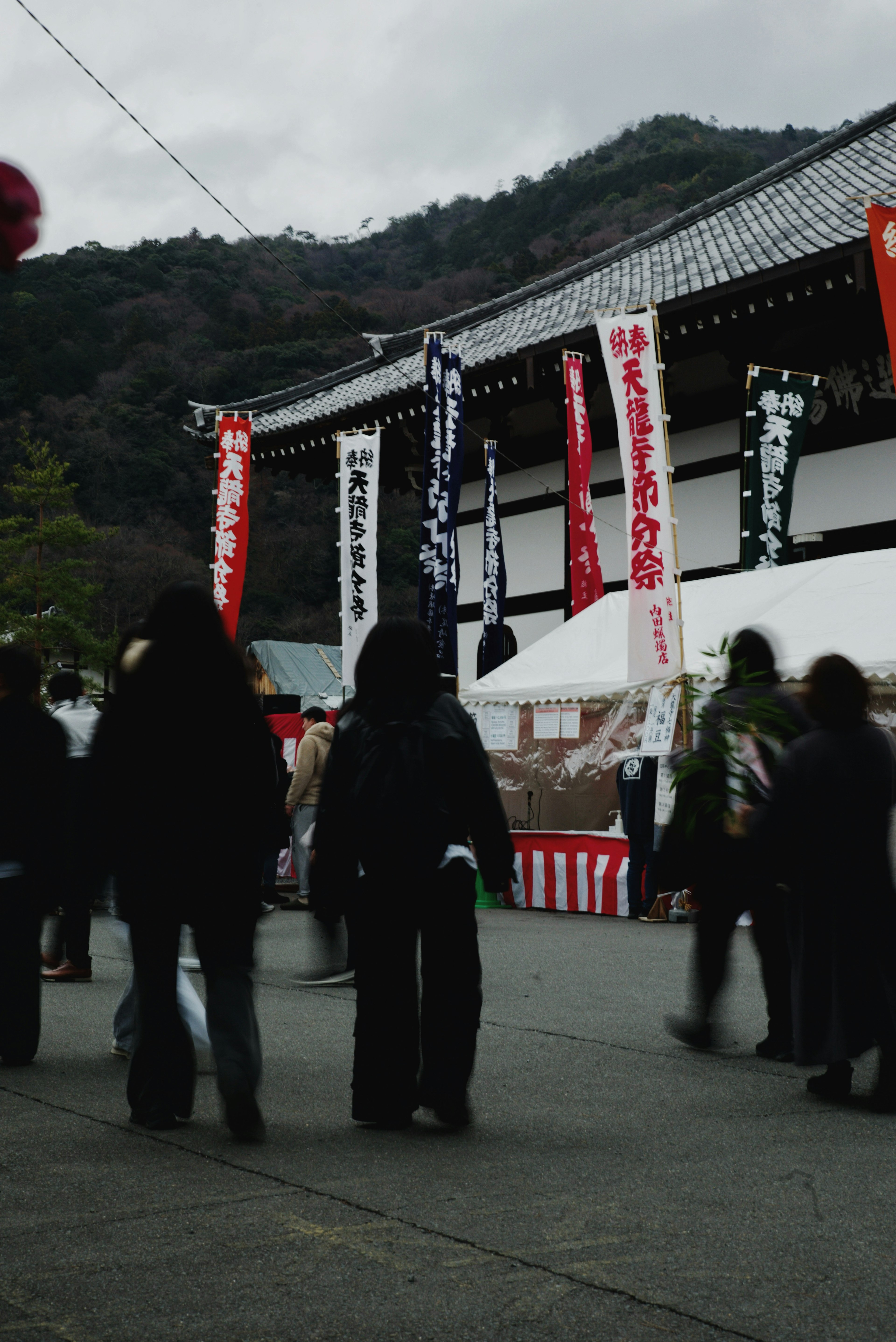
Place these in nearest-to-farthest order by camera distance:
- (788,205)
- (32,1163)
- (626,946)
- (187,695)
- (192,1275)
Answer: (192,1275)
(32,1163)
(187,695)
(626,946)
(788,205)

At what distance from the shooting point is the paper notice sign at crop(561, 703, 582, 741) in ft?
36.5

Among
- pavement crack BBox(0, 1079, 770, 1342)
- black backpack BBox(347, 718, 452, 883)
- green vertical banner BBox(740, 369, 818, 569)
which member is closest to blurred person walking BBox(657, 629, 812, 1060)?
black backpack BBox(347, 718, 452, 883)

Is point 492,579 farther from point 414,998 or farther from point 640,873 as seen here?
point 414,998

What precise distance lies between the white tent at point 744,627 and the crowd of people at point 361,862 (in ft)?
13.1

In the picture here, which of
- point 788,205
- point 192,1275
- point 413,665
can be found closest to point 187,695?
point 413,665

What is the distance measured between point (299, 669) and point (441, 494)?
26901 mm

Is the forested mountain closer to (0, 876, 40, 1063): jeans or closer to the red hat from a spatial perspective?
(0, 876, 40, 1063): jeans

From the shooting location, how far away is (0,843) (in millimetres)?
4703

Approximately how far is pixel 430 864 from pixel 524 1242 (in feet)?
4.04

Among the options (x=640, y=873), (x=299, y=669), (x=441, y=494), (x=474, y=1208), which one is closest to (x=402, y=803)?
(x=474, y=1208)

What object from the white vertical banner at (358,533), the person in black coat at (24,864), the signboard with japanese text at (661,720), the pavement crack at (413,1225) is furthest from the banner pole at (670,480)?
the pavement crack at (413,1225)

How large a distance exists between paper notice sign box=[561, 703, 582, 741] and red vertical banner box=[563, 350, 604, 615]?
1586mm

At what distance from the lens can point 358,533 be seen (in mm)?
12805

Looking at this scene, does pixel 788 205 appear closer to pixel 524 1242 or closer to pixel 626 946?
pixel 626 946
